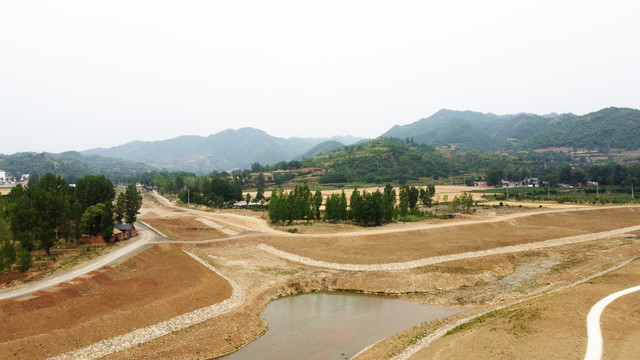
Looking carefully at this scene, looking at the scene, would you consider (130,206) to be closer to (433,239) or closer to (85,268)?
(85,268)

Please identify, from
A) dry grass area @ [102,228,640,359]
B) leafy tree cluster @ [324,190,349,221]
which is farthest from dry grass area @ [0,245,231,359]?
leafy tree cluster @ [324,190,349,221]

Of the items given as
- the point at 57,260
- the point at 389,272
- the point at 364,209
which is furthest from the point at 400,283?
the point at 57,260

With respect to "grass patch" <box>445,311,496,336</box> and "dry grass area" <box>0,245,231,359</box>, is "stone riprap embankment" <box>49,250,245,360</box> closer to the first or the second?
"dry grass area" <box>0,245,231,359</box>

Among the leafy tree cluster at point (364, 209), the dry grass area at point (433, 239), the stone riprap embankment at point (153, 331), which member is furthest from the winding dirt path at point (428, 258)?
the leafy tree cluster at point (364, 209)

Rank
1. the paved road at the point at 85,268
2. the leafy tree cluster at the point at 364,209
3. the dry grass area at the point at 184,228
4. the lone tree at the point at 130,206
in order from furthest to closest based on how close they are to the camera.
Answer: the leafy tree cluster at the point at 364,209
the lone tree at the point at 130,206
the dry grass area at the point at 184,228
the paved road at the point at 85,268

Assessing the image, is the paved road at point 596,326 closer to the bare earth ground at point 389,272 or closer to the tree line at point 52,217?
the bare earth ground at point 389,272

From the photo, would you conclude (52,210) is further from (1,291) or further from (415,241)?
(415,241)

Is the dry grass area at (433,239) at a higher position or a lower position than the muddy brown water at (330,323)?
higher
